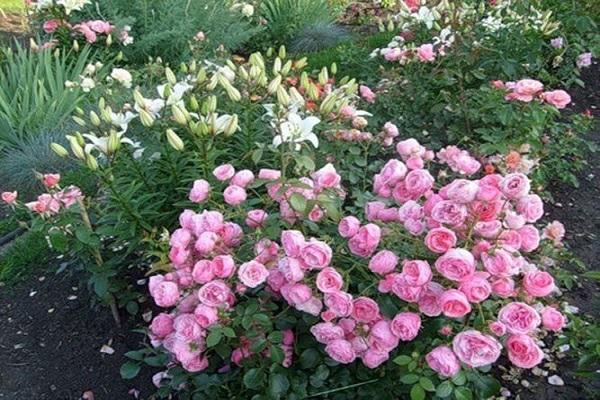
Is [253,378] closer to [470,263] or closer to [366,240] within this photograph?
[366,240]

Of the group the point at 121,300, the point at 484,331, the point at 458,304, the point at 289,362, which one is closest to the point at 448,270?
the point at 458,304

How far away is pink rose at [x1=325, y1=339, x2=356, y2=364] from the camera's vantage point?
1.75 m

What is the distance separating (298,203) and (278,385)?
0.50m

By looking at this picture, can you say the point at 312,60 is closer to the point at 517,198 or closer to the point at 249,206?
the point at 249,206

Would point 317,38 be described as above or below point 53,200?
below

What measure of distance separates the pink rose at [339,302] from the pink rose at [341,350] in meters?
0.09

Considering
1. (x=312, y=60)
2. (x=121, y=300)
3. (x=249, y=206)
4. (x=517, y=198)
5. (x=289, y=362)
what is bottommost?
(x=312, y=60)

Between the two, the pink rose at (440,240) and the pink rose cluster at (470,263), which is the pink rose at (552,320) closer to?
the pink rose cluster at (470,263)

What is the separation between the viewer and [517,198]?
5.79ft

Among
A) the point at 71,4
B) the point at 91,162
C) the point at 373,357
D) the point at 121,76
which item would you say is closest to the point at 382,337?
the point at 373,357

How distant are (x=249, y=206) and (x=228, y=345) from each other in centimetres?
47

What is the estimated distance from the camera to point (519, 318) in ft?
5.40

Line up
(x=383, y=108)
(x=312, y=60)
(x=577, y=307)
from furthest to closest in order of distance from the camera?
(x=312, y=60) < (x=383, y=108) < (x=577, y=307)

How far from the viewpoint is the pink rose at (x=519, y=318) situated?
1.64m
